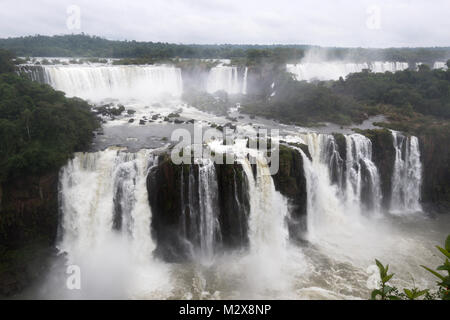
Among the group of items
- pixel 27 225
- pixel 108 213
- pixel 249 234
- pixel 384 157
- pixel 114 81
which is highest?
pixel 114 81

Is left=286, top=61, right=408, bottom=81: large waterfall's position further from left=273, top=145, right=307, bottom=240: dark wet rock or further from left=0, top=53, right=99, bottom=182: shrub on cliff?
left=0, top=53, right=99, bottom=182: shrub on cliff

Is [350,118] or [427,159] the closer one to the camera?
[427,159]

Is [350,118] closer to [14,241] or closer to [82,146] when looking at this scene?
[82,146]

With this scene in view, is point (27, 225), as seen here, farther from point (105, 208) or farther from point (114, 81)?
point (114, 81)

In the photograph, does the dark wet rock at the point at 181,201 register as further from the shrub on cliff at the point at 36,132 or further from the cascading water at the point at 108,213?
the shrub on cliff at the point at 36,132

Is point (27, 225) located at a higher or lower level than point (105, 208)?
lower

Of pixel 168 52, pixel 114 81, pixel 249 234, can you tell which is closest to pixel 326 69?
pixel 168 52

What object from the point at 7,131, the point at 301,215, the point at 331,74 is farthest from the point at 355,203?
the point at 331,74
